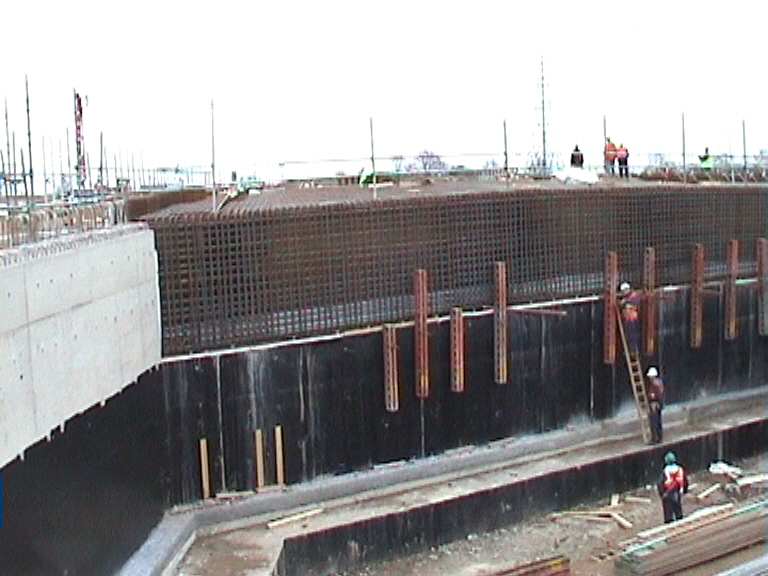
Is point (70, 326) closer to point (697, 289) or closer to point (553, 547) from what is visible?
point (553, 547)

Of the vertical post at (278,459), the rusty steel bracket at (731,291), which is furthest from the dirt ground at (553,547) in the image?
the rusty steel bracket at (731,291)

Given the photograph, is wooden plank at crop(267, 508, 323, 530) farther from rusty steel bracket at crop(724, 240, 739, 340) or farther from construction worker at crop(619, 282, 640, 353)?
rusty steel bracket at crop(724, 240, 739, 340)

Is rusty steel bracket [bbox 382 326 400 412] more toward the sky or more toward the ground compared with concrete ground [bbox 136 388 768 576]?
more toward the sky

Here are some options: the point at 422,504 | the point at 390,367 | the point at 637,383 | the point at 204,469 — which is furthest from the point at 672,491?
the point at 204,469

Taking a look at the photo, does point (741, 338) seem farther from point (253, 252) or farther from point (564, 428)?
point (253, 252)

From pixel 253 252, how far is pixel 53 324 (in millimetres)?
3734

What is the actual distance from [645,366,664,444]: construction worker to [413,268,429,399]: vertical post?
290cm

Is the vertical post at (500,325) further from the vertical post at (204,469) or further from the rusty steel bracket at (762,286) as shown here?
the rusty steel bracket at (762,286)

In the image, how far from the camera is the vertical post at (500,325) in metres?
11.4

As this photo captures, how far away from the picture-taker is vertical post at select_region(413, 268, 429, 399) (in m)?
10.8

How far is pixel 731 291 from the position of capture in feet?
45.4

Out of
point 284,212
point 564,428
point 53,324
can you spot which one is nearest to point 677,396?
point 564,428

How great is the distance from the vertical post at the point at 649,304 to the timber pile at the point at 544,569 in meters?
4.69

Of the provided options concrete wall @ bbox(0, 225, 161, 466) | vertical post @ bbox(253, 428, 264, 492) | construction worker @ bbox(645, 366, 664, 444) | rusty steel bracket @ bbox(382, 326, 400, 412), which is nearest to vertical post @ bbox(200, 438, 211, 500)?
vertical post @ bbox(253, 428, 264, 492)
